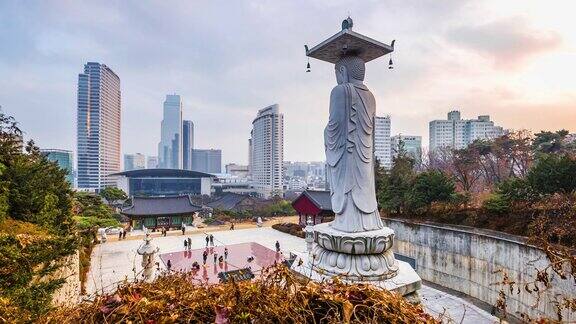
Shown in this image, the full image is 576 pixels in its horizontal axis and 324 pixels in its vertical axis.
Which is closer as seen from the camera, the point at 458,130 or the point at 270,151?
the point at 458,130

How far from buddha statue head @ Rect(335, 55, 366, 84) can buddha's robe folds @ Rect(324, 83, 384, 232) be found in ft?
0.62

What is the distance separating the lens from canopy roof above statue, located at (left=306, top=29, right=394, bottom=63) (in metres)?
5.80

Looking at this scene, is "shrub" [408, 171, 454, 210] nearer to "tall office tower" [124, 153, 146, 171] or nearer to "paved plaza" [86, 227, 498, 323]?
"paved plaza" [86, 227, 498, 323]

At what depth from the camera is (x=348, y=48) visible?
20.3ft

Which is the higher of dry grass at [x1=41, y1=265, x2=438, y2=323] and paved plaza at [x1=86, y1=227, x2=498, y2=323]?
dry grass at [x1=41, y1=265, x2=438, y2=323]

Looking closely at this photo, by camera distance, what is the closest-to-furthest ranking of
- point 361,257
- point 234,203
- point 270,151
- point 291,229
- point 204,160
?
point 361,257 < point 291,229 < point 234,203 < point 270,151 < point 204,160

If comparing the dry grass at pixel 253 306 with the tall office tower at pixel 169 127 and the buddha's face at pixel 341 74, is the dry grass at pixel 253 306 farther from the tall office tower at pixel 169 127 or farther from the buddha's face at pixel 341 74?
the tall office tower at pixel 169 127

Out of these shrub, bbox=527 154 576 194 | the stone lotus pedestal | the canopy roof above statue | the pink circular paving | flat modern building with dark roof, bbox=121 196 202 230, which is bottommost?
the pink circular paving

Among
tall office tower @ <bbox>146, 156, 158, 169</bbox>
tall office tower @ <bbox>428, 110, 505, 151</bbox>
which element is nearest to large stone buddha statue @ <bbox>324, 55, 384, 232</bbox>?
tall office tower @ <bbox>428, 110, 505, 151</bbox>

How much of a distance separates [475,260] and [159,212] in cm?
2347

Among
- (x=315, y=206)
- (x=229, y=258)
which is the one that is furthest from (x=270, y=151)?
(x=229, y=258)

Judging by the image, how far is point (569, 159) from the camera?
1061 centimetres

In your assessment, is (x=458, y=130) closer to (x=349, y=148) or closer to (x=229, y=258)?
(x=229, y=258)

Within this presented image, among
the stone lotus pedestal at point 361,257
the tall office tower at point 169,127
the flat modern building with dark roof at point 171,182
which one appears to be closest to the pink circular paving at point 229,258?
the stone lotus pedestal at point 361,257
